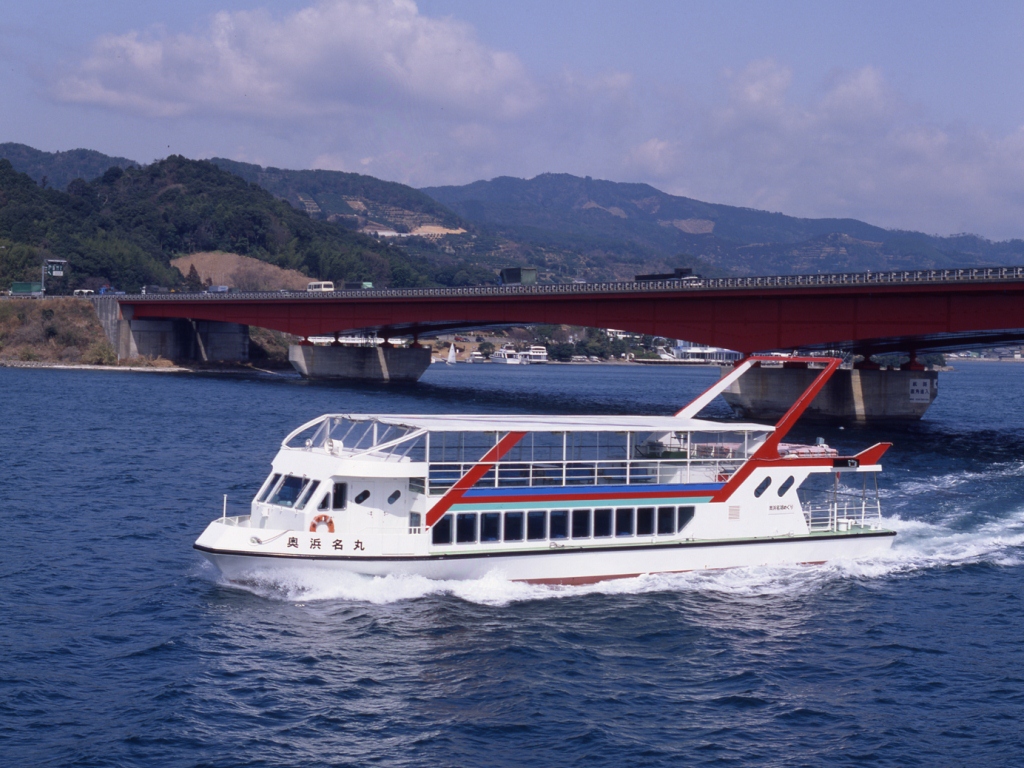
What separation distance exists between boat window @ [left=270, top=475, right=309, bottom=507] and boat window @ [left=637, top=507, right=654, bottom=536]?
933 cm

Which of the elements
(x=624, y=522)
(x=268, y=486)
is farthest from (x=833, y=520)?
(x=268, y=486)

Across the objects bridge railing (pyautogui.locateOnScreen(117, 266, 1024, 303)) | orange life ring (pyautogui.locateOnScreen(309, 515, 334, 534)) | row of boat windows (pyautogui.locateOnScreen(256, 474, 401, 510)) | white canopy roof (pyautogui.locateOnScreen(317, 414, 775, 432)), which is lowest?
orange life ring (pyautogui.locateOnScreen(309, 515, 334, 534))

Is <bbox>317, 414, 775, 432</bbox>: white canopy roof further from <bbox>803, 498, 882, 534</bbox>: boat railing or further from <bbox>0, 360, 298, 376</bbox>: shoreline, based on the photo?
<bbox>0, 360, 298, 376</bbox>: shoreline

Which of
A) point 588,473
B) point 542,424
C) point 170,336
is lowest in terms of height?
point 588,473

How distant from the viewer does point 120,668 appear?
76.3ft

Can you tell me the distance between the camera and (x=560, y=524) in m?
30.6

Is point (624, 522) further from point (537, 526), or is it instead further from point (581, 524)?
point (537, 526)

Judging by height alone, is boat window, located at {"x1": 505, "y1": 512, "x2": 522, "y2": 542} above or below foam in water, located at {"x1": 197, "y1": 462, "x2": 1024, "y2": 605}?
above

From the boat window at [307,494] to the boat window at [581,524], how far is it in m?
7.05

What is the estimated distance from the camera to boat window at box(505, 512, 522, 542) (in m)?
30.0

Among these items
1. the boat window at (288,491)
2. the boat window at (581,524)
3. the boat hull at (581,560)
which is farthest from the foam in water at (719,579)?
the boat window at (288,491)

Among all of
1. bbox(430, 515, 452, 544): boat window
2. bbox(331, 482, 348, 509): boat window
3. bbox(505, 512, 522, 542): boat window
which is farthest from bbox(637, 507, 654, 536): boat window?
bbox(331, 482, 348, 509): boat window

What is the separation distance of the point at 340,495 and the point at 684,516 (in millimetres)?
9893

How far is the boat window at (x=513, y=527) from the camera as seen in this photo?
1182 inches
